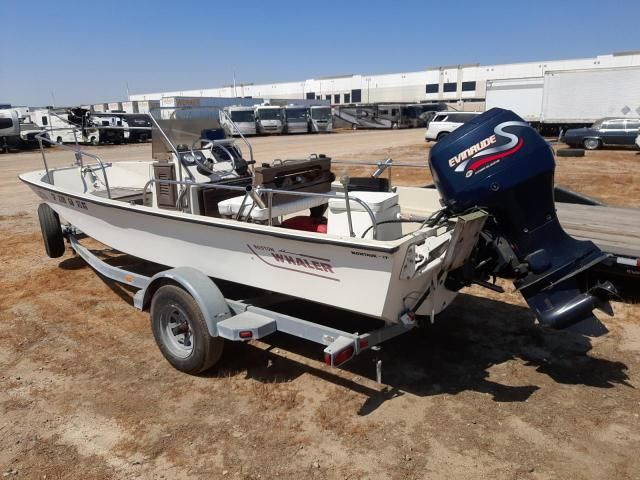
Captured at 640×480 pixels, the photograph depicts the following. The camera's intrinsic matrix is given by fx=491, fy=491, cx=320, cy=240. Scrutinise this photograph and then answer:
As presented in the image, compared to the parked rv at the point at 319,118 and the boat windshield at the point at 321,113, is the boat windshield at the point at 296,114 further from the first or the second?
the boat windshield at the point at 321,113

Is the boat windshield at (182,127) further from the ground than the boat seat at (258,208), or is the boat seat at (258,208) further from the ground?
the boat windshield at (182,127)

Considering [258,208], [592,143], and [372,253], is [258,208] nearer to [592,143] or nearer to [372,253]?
[372,253]

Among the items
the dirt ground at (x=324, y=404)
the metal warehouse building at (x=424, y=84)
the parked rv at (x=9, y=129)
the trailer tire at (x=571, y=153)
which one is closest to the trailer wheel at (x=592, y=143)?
the trailer tire at (x=571, y=153)

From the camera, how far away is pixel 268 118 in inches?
1310

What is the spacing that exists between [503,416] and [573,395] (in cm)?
60

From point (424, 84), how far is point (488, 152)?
2913 inches

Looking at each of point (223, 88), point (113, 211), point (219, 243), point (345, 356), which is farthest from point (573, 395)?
point (223, 88)

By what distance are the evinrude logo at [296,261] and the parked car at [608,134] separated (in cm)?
2000

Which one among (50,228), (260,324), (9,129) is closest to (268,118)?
(9,129)

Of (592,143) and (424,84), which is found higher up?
(424,84)

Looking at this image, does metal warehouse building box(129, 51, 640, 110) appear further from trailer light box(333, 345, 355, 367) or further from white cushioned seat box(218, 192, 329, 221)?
trailer light box(333, 345, 355, 367)

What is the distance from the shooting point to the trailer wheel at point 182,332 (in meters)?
3.55

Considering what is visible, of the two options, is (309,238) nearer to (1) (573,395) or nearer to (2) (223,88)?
(1) (573,395)

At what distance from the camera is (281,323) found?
3.43 meters
